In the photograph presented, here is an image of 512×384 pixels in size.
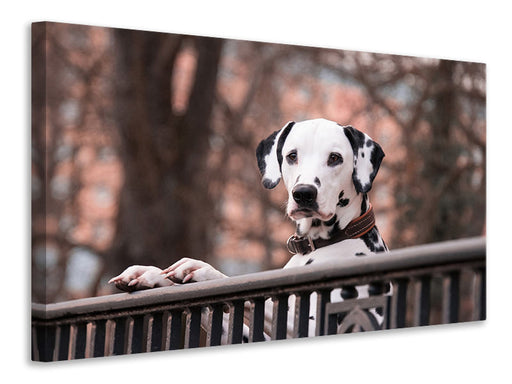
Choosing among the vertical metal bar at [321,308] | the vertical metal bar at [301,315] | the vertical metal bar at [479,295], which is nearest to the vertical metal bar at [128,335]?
the vertical metal bar at [301,315]

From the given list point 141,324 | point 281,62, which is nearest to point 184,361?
point 141,324

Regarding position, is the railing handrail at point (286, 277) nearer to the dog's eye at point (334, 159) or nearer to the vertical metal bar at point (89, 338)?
the vertical metal bar at point (89, 338)

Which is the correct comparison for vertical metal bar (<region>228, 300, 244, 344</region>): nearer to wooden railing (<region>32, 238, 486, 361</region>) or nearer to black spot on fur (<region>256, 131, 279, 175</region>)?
wooden railing (<region>32, 238, 486, 361</region>)

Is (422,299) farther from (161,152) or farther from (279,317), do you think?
(161,152)

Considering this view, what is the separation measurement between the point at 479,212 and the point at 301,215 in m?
1.33

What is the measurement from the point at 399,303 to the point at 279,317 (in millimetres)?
587

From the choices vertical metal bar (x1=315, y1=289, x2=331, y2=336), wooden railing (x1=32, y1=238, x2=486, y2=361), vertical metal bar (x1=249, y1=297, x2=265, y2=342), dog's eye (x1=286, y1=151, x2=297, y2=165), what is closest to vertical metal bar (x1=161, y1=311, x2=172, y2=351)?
wooden railing (x1=32, y1=238, x2=486, y2=361)

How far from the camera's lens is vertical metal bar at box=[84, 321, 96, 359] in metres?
4.51

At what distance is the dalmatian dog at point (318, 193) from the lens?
16.0ft

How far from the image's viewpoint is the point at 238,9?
16.4 feet

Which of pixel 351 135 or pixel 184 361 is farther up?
pixel 351 135

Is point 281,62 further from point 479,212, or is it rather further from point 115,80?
point 479,212

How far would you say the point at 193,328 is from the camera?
4.73m

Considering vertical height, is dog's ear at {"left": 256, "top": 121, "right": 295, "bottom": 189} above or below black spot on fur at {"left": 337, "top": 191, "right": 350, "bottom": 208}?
above
